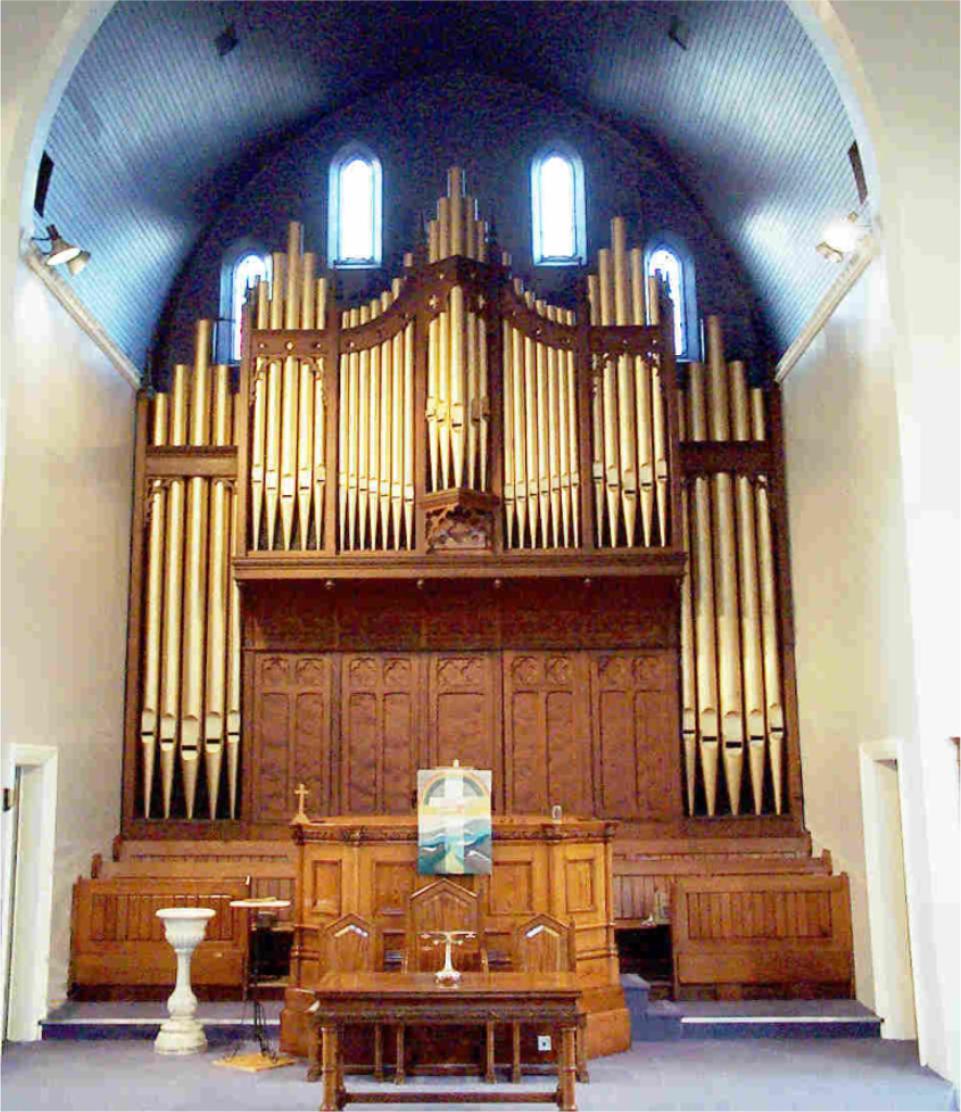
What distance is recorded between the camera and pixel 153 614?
39.3 feet

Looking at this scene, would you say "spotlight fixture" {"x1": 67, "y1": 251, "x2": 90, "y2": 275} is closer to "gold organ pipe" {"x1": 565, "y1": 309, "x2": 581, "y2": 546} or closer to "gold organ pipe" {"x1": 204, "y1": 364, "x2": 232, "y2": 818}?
"gold organ pipe" {"x1": 204, "y1": 364, "x2": 232, "y2": 818}

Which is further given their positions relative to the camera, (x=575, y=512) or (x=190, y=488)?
(x=190, y=488)

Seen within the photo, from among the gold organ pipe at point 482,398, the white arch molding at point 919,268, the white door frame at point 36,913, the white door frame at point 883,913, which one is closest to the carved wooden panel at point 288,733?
the white door frame at point 36,913

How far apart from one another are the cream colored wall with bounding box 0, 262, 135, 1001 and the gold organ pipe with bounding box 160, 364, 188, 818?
377 mm

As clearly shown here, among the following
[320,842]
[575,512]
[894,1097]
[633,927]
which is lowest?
[894,1097]

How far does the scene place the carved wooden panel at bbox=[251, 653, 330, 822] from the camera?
11.7 m

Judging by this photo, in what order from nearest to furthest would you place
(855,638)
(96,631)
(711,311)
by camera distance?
(855,638), (96,631), (711,311)

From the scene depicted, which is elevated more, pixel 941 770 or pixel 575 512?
pixel 575 512

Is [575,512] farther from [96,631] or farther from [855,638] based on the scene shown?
[96,631]

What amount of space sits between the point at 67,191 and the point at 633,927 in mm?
7399

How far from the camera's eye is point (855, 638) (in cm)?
1005

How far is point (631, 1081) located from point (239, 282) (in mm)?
8527

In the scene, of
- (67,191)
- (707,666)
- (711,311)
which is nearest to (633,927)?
(707,666)

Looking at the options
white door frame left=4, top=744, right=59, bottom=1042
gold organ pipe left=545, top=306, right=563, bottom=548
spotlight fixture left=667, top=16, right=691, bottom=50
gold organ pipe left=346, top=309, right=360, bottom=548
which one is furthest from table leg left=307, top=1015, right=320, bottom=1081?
spotlight fixture left=667, top=16, right=691, bottom=50
